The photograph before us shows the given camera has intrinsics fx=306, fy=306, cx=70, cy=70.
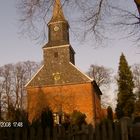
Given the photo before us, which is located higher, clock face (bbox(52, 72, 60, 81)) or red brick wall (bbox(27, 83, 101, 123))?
clock face (bbox(52, 72, 60, 81))

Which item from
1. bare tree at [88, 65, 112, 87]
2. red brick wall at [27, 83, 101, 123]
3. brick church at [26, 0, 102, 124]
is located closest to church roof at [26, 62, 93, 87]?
brick church at [26, 0, 102, 124]

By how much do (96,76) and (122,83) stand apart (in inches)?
455

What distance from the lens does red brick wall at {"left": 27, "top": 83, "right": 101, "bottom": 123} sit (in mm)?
40656

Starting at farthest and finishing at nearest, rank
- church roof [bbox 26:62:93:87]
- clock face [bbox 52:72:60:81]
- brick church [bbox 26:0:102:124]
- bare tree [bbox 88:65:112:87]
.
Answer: bare tree [bbox 88:65:112:87] < clock face [bbox 52:72:60:81] < church roof [bbox 26:62:93:87] < brick church [bbox 26:0:102:124]

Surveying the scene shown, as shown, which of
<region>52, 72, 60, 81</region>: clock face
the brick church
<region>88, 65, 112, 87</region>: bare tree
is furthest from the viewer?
<region>88, 65, 112, 87</region>: bare tree

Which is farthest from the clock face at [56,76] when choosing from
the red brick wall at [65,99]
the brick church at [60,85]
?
the red brick wall at [65,99]

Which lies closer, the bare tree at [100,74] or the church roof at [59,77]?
the church roof at [59,77]

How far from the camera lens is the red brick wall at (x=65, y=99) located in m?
40.7

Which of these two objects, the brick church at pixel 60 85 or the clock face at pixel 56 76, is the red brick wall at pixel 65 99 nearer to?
the brick church at pixel 60 85

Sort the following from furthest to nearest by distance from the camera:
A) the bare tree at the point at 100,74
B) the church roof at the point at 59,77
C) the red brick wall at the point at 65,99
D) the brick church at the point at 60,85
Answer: the bare tree at the point at 100,74 → the church roof at the point at 59,77 → the brick church at the point at 60,85 → the red brick wall at the point at 65,99

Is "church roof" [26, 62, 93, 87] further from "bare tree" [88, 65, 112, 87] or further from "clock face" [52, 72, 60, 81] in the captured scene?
"bare tree" [88, 65, 112, 87]

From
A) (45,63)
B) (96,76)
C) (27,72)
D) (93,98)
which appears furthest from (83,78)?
(27,72)

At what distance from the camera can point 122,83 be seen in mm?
45375

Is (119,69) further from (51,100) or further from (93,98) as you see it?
(51,100)
